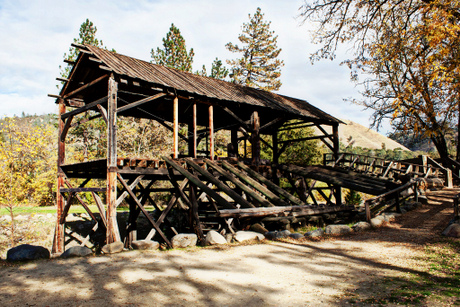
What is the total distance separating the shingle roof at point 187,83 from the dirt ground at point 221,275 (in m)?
6.14

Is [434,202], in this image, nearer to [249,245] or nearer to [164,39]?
[249,245]

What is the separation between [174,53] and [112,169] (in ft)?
79.9

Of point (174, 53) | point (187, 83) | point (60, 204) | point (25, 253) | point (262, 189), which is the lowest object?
point (25, 253)

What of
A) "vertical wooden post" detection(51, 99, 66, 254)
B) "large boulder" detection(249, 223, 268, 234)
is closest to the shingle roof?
"vertical wooden post" detection(51, 99, 66, 254)

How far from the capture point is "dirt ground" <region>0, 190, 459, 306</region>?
4430 millimetres

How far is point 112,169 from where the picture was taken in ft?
31.4

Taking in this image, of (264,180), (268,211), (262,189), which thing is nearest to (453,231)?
(268,211)

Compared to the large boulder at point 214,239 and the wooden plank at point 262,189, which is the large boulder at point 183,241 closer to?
the large boulder at point 214,239

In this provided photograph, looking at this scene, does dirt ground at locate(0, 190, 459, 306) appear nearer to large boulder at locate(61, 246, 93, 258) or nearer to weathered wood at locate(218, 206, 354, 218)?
large boulder at locate(61, 246, 93, 258)

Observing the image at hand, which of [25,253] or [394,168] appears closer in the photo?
[25,253]

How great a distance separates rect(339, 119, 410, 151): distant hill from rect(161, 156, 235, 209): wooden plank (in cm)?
12844

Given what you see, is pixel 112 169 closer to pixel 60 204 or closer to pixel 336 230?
pixel 60 204

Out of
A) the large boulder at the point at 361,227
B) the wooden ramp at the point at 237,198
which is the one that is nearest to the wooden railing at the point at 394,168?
the large boulder at the point at 361,227

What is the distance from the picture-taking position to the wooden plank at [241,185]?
913cm
